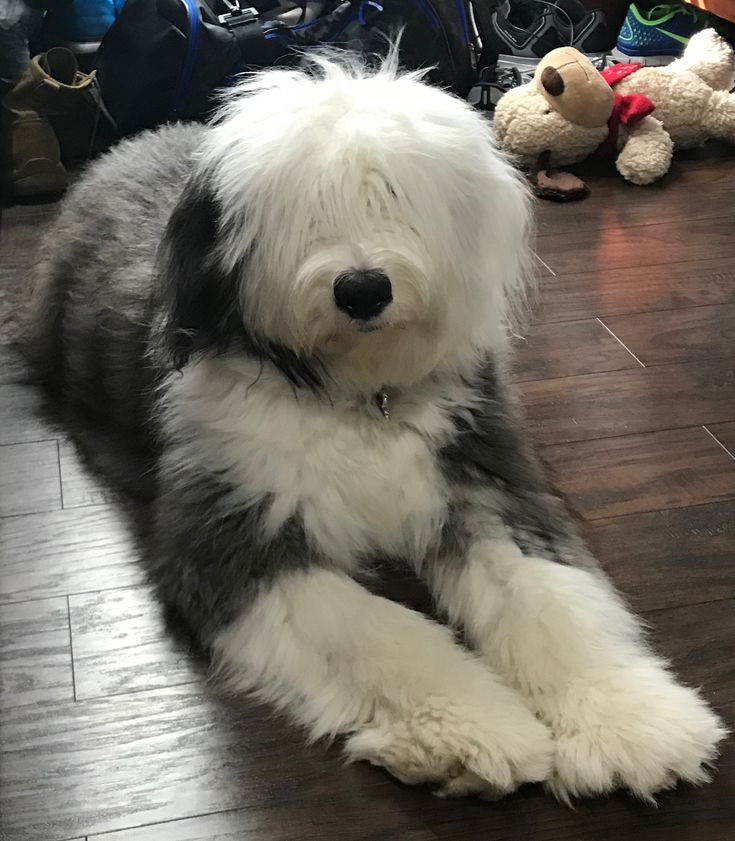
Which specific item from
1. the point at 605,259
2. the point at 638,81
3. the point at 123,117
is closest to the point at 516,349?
the point at 605,259

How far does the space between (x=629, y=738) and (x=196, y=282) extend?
33.6 inches

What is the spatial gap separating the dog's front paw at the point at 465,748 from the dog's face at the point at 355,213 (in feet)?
1.65

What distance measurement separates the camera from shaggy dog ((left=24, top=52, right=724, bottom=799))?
1.42m

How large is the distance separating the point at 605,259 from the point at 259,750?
1836 millimetres

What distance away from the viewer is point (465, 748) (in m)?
1.37

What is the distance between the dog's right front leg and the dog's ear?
373 millimetres

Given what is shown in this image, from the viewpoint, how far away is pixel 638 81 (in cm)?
345

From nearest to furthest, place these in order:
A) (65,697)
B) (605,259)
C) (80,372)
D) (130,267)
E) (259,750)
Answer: (259,750) → (65,697) → (130,267) → (80,372) → (605,259)

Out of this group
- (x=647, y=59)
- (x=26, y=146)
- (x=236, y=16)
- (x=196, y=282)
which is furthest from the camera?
(x=647, y=59)

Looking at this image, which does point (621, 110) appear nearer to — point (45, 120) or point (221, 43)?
point (221, 43)

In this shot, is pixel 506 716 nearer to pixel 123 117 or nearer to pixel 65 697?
pixel 65 697

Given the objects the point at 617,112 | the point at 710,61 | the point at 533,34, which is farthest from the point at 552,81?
the point at 533,34

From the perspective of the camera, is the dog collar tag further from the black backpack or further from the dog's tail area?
the dog's tail area

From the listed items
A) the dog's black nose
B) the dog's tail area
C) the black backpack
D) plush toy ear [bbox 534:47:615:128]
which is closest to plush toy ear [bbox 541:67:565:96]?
plush toy ear [bbox 534:47:615:128]
